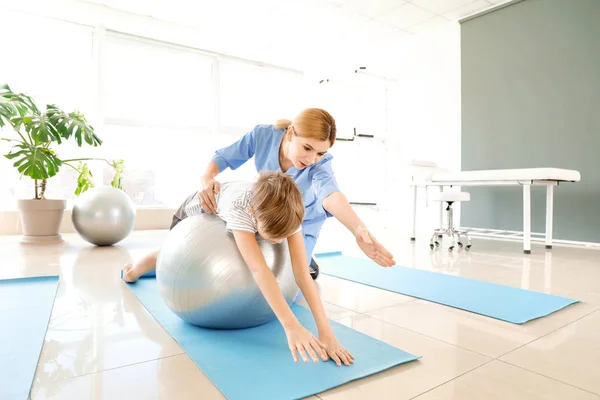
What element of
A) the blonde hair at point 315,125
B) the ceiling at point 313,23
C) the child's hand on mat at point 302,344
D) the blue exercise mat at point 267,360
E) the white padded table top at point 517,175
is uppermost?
the ceiling at point 313,23

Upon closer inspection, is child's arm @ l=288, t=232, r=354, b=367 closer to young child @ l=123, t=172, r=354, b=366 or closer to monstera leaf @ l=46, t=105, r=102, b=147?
young child @ l=123, t=172, r=354, b=366

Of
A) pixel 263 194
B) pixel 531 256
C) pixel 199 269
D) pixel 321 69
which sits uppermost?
pixel 321 69

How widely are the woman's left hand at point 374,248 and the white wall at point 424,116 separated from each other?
3.69 meters

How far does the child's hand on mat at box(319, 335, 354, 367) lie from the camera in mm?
1180

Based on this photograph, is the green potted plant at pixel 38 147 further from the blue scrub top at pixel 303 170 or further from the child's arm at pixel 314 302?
the child's arm at pixel 314 302

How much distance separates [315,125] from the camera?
1471 mm

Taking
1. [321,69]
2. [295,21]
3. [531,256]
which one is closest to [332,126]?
[531,256]

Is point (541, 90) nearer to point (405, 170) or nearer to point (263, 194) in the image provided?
point (405, 170)

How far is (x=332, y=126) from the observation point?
1513 millimetres

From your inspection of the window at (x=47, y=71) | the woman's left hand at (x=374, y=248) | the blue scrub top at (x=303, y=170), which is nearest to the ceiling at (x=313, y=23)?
the window at (x=47, y=71)

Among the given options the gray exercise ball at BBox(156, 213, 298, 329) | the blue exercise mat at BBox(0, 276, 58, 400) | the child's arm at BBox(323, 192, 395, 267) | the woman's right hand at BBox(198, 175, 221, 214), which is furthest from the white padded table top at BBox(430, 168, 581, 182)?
the blue exercise mat at BBox(0, 276, 58, 400)

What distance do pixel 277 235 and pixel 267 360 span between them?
0.38m

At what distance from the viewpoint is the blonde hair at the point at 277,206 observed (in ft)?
3.99

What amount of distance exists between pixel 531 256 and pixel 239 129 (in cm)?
436
